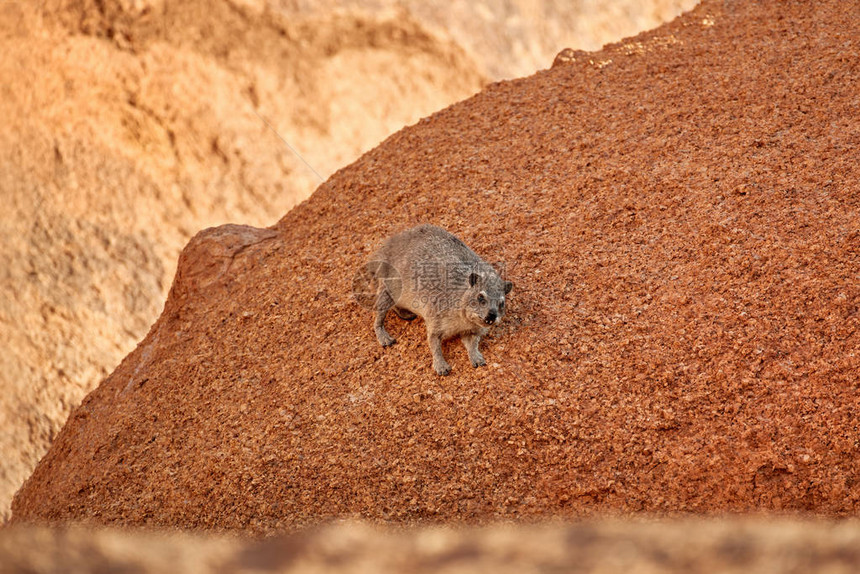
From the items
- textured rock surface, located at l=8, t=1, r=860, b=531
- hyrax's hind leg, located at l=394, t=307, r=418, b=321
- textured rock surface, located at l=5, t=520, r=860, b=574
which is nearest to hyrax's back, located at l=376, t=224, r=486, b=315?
hyrax's hind leg, located at l=394, t=307, r=418, b=321

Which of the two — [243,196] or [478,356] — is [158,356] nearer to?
[478,356]

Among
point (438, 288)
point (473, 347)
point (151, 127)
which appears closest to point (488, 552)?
point (473, 347)

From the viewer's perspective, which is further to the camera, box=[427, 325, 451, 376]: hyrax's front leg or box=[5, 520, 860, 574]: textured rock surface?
box=[427, 325, 451, 376]: hyrax's front leg

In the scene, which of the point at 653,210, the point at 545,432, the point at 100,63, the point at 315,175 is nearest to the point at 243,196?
the point at 315,175

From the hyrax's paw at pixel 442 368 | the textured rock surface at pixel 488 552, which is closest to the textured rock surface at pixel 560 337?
the hyrax's paw at pixel 442 368

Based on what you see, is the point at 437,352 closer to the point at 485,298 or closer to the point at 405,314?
the point at 485,298

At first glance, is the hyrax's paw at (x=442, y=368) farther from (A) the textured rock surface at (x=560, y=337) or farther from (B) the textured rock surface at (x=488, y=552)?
(B) the textured rock surface at (x=488, y=552)

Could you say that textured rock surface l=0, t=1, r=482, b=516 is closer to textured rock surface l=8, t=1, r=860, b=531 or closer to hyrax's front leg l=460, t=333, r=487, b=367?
textured rock surface l=8, t=1, r=860, b=531
